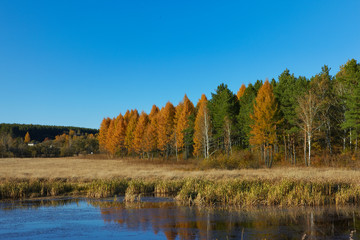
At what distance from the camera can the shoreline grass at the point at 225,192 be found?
16484 millimetres

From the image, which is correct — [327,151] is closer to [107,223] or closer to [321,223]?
[321,223]

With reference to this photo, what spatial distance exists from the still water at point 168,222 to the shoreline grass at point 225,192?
45.2 inches

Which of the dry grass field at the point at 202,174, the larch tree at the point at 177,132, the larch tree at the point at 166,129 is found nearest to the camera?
the dry grass field at the point at 202,174

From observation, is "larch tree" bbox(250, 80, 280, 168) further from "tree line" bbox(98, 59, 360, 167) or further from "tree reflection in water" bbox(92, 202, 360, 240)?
"tree reflection in water" bbox(92, 202, 360, 240)

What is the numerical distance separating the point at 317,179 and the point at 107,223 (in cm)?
1504

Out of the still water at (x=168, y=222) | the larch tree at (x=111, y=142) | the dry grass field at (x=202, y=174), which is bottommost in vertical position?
the still water at (x=168, y=222)

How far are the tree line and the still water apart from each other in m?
21.7

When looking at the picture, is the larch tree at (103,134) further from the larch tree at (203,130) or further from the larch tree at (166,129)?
the larch tree at (203,130)

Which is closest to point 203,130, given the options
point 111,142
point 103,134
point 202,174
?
point 202,174

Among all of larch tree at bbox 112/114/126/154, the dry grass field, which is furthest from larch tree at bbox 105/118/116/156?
the dry grass field

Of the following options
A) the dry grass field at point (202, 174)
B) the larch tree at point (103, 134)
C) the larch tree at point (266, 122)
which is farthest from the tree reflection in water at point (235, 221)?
the larch tree at point (103, 134)

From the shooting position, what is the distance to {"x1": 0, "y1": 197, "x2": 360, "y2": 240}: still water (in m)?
10.7

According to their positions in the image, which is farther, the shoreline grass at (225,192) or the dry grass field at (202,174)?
the dry grass field at (202,174)

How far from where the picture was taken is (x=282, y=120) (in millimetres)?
38531
